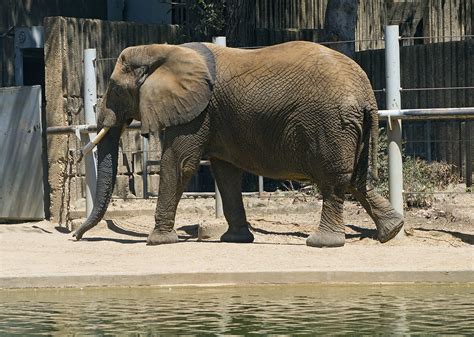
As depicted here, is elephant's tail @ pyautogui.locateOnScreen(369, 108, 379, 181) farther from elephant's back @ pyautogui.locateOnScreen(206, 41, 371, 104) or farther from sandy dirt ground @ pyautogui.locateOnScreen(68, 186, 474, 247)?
sandy dirt ground @ pyautogui.locateOnScreen(68, 186, 474, 247)

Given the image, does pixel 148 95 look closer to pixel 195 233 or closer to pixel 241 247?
pixel 195 233

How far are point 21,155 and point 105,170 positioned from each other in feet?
9.43

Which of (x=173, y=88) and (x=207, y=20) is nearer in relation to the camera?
(x=173, y=88)

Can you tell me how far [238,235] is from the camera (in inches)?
591

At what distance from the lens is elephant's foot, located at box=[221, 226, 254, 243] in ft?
49.2

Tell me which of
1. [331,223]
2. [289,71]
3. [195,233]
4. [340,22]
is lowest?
[195,233]

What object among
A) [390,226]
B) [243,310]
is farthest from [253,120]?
[243,310]

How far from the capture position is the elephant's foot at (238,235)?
1499 cm

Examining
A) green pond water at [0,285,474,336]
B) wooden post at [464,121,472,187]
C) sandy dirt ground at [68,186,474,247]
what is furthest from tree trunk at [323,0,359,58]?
green pond water at [0,285,474,336]

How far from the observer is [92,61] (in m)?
17.0

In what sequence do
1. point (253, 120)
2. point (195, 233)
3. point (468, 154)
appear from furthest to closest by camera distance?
point (468, 154), point (195, 233), point (253, 120)

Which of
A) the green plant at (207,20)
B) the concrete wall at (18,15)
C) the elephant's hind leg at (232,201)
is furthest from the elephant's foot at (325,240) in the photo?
the concrete wall at (18,15)

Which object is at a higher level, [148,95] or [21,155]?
[148,95]

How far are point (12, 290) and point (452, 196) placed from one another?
6553 millimetres
